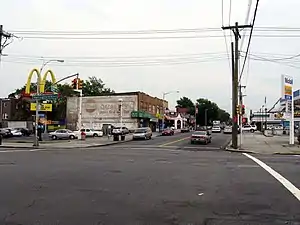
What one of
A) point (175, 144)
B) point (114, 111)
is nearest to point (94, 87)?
point (114, 111)

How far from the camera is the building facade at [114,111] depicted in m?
78.8

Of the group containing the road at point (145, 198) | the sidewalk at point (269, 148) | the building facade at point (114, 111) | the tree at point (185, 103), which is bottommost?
the road at point (145, 198)

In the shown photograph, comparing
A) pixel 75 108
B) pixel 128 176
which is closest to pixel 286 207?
pixel 128 176

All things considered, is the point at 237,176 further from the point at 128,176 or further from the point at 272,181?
the point at 128,176

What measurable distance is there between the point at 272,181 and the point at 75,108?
76642mm

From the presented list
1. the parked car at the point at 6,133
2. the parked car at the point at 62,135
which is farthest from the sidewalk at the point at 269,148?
the parked car at the point at 6,133

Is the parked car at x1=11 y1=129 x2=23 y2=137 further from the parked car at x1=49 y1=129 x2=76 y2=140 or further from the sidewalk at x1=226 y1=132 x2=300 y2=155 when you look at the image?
the sidewalk at x1=226 y1=132 x2=300 y2=155

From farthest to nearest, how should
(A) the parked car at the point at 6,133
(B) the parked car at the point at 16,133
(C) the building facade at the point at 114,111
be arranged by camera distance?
(C) the building facade at the point at 114,111, (B) the parked car at the point at 16,133, (A) the parked car at the point at 6,133

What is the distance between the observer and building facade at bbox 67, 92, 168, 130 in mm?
78812

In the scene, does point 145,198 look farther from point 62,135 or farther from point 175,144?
point 62,135

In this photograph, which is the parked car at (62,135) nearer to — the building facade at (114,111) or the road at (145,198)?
the building facade at (114,111)

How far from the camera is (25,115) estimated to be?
320 feet

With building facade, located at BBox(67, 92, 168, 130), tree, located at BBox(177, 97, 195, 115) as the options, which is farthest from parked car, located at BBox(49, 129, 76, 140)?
tree, located at BBox(177, 97, 195, 115)

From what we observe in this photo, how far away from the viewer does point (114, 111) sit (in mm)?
80625
